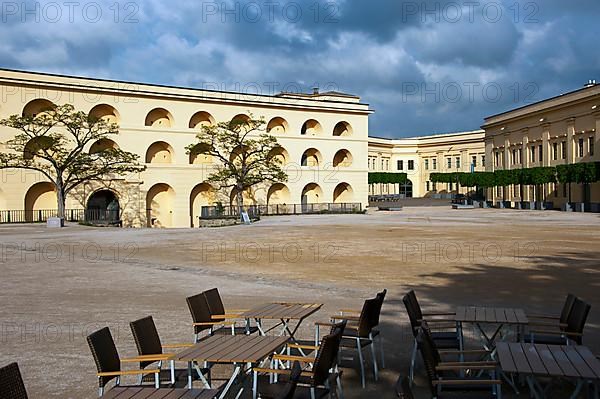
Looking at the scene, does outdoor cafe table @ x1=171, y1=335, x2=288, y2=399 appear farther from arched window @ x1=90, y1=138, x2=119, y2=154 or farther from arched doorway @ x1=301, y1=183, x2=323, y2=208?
arched doorway @ x1=301, y1=183, x2=323, y2=208

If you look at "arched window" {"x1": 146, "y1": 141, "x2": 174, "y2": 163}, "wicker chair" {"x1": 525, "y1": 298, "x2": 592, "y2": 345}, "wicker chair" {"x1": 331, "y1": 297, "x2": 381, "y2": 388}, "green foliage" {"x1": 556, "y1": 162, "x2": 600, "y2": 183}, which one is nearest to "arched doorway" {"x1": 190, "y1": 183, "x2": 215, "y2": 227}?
"arched window" {"x1": 146, "y1": 141, "x2": 174, "y2": 163}

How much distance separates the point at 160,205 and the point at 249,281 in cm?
3672

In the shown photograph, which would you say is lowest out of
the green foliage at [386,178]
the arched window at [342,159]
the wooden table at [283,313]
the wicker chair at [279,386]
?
the wicker chair at [279,386]

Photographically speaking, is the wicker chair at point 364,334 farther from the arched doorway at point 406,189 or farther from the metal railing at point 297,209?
the arched doorway at point 406,189

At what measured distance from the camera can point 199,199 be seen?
50094 mm

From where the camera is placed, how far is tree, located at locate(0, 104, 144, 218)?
128ft

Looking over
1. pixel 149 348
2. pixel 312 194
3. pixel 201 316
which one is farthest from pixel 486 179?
pixel 149 348

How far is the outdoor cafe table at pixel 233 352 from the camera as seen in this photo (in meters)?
4.54

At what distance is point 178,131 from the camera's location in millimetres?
48125

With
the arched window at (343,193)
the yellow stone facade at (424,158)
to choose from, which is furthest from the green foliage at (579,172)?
the yellow stone facade at (424,158)

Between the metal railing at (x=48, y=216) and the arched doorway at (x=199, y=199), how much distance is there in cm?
690

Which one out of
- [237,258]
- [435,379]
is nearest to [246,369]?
[435,379]

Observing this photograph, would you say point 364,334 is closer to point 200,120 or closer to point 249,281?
point 249,281

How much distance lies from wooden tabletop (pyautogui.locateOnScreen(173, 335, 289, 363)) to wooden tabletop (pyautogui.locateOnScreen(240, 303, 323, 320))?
2.71 ft
